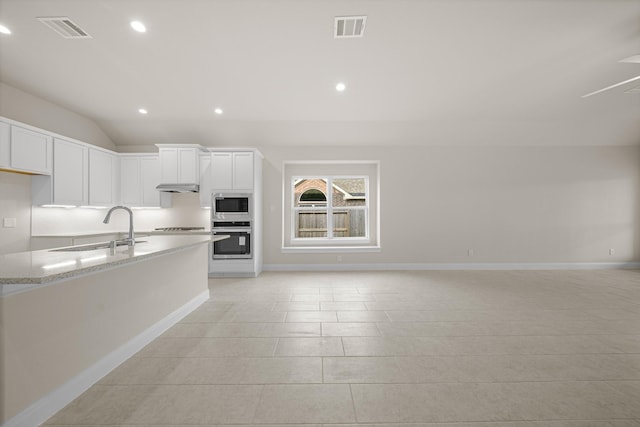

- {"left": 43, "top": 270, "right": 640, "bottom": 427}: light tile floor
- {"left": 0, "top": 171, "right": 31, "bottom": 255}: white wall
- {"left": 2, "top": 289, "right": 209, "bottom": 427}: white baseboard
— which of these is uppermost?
{"left": 0, "top": 171, "right": 31, "bottom": 255}: white wall

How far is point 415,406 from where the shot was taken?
5.88ft

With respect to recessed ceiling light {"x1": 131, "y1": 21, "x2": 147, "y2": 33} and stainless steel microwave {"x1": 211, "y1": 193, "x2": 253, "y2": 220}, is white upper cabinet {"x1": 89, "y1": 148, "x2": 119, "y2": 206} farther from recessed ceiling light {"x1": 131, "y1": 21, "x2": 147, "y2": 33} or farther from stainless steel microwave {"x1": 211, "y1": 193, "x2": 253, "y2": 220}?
recessed ceiling light {"x1": 131, "y1": 21, "x2": 147, "y2": 33}

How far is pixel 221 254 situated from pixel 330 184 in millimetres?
2755

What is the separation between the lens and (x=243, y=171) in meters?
5.60

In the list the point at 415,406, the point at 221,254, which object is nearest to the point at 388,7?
the point at 415,406

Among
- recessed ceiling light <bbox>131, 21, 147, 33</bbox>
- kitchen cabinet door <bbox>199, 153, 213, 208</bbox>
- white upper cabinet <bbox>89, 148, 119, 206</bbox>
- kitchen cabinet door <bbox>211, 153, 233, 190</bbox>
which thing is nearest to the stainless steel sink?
recessed ceiling light <bbox>131, 21, 147, 33</bbox>

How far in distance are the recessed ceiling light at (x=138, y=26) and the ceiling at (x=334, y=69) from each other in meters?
0.06

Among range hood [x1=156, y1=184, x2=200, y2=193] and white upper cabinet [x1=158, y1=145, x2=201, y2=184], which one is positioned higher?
white upper cabinet [x1=158, y1=145, x2=201, y2=184]

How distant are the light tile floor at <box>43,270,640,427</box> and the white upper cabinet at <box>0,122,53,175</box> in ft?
9.99

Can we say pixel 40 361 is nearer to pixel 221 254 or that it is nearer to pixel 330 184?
pixel 221 254

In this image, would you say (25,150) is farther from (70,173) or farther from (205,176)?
(205,176)

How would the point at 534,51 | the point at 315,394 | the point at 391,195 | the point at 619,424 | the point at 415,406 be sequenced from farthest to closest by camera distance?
the point at 391,195
the point at 534,51
the point at 315,394
the point at 415,406
the point at 619,424

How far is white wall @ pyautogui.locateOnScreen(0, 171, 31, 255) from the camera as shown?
4.04 metres

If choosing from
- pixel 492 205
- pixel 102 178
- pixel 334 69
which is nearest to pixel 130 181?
pixel 102 178
